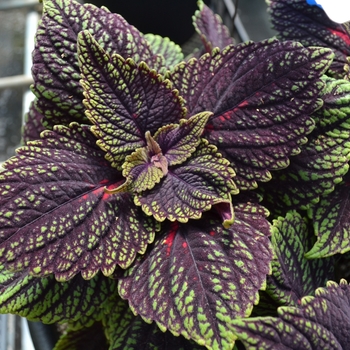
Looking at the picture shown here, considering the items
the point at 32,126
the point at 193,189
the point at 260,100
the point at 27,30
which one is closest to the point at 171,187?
the point at 193,189

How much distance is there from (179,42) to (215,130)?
2.49 ft

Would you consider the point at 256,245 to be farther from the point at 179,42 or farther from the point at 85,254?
the point at 179,42

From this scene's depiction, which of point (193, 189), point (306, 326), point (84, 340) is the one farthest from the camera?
point (84, 340)

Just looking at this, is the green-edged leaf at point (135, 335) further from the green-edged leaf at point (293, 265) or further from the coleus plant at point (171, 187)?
the green-edged leaf at point (293, 265)

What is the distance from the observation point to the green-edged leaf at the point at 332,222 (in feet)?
1.83

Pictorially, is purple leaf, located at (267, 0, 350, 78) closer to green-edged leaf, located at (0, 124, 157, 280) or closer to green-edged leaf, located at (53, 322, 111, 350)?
green-edged leaf, located at (0, 124, 157, 280)

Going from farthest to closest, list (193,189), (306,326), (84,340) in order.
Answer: (84,340), (193,189), (306,326)

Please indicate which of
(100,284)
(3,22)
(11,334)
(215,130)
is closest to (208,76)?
(215,130)

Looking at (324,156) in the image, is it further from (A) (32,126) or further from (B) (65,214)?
(A) (32,126)

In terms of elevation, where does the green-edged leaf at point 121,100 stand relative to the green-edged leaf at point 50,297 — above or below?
above

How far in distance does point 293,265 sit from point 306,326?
15 centimetres

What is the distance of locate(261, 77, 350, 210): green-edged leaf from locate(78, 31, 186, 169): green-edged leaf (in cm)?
16

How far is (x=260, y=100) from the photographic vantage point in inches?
21.0

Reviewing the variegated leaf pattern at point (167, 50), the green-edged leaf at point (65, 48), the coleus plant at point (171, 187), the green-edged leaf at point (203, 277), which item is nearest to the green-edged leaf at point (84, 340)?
the coleus plant at point (171, 187)
